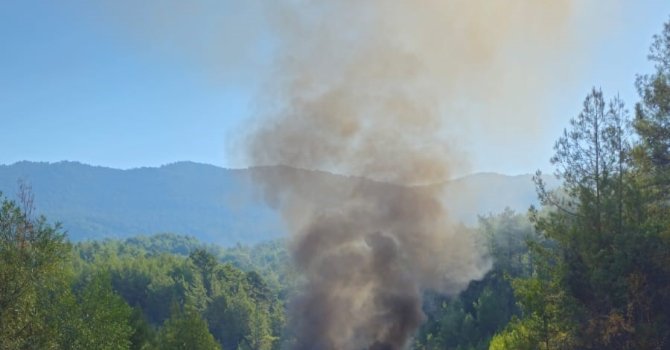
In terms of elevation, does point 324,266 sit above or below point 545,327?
above

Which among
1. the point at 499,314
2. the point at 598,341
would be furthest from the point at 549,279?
the point at 499,314

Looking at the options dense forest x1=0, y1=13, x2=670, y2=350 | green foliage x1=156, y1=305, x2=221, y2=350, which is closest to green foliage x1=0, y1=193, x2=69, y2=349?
dense forest x1=0, y1=13, x2=670, y2=350

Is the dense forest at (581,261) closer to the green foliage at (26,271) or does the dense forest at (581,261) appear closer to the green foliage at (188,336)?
the green foliage at (26,271)

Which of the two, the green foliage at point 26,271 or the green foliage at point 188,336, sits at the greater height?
the green foliage at point 26,271

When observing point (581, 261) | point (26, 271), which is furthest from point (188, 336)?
point (581, 261)

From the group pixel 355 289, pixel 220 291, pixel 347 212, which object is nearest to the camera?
pixel 355 289

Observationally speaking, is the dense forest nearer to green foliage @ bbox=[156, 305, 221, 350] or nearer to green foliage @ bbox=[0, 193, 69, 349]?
green foliage @ bbox=[0, 193, 69, 349]

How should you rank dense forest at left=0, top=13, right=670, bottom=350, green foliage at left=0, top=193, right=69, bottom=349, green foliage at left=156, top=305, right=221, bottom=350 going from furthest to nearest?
1. green foliage at left=156, top=305, right=221, bottom=350
2. green foliage at left=0, top=193, right=69, bottom=349
3. dense forest at left=0, top=13, right=670, bottom=350

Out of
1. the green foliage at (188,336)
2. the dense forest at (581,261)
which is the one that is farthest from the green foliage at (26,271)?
the green foliage at (188,336)

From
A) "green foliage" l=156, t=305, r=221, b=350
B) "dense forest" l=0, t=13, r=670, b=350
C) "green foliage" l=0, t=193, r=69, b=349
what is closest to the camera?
"dense forest" l=0, t=13, r=670, b=350

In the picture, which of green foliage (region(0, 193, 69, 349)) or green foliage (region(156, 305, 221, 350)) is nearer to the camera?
green foliage (region(0, 193, 69, 349))

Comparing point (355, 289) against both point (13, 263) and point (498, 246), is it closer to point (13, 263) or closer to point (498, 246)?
point (13, 263)

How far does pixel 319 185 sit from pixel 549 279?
2252cm

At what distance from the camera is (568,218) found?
2122 cm
